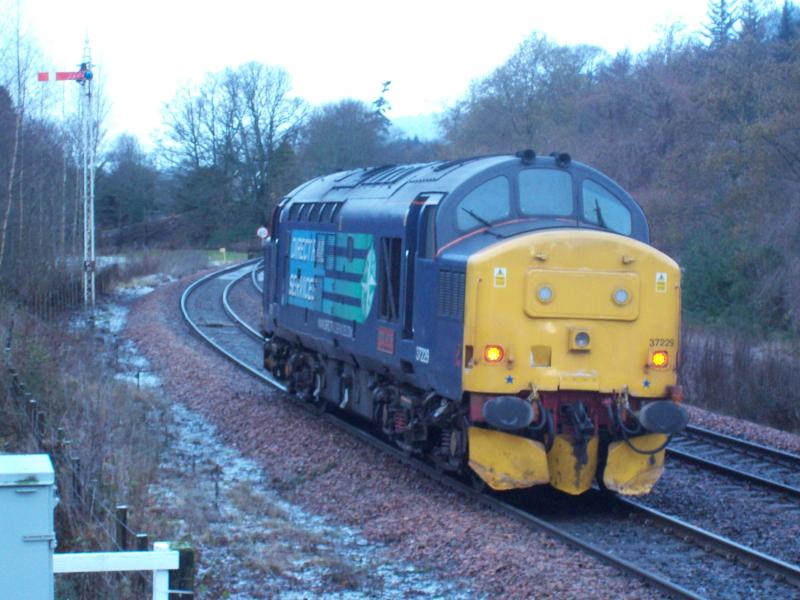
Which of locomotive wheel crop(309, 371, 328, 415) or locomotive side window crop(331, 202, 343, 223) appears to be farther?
locomotive wheel crop(309, 371, 328, 415)

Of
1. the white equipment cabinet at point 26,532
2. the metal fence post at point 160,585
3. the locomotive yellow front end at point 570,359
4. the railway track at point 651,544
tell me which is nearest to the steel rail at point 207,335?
the railway track at point 651,544

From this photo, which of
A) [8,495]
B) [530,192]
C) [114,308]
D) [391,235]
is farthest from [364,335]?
[114,308]

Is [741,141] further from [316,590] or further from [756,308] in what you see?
[316,590]

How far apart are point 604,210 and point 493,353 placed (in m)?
2.33

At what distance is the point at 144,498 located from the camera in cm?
1019

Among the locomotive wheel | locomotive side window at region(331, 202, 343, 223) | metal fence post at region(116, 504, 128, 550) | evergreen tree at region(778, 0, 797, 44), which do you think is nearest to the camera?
metal fence post at region(116, 504, 128, 550)

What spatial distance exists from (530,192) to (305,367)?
667 centimetres

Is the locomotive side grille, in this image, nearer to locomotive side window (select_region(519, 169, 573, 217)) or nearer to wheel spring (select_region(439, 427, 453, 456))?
locomotive side window (select_region(519, 169, 573, 217))

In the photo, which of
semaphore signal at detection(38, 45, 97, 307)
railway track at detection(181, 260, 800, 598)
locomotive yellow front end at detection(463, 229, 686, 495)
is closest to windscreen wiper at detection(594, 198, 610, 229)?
locomotive yellow front end at detection(463, 229, 686, 495)

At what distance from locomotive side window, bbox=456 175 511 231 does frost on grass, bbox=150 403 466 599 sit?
3.19m

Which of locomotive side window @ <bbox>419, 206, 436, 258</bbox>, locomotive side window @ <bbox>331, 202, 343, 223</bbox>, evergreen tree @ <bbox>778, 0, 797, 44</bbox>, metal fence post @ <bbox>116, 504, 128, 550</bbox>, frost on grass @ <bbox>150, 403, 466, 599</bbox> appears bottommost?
frost on grass @ <bbox>150, 403, 466, 599</bbox>

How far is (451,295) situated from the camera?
9.86 meters

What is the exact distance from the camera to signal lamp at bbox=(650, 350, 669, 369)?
9898 millimetres

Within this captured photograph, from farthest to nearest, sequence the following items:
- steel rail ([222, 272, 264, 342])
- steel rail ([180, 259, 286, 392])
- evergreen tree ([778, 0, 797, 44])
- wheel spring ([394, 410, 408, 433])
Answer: evergreen tree ([778, 0, 797, 44]), steel rail ([222, 272, 264, 342]), steel rail ([180, 259, 286, 392]), wheel spring ([394, 410, 408, 433])
